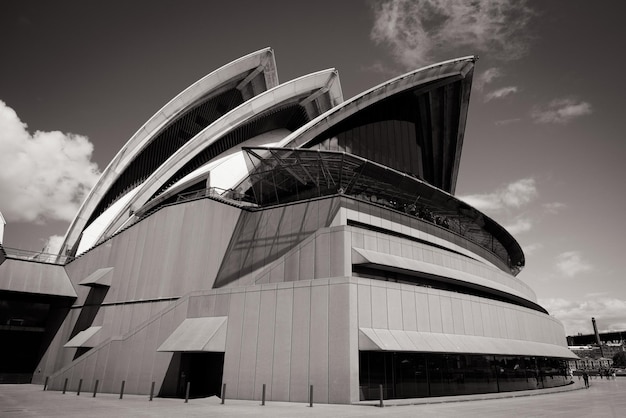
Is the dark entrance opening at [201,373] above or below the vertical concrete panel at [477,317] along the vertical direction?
below

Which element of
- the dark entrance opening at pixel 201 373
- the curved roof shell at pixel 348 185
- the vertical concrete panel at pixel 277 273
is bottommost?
the dark entrance opening at pixel 201 373

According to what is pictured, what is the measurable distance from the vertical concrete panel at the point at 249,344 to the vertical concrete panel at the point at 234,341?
0.22 metres

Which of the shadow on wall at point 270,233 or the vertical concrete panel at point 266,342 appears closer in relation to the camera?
the vertical concrete panel at point 266,342

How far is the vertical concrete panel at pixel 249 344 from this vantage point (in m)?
17.3

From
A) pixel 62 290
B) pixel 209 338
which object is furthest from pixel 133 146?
pixel 209 338

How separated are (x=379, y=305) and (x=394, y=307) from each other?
3.29ft

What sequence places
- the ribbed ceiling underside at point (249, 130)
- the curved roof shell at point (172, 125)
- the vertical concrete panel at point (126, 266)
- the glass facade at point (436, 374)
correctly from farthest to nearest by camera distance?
1. the curved roof shell at point (172, 125)
2. the ribbed ceiling underside at point (249, 130)
3. the vertical concrete panel at point (126, 266)
4. the glass facade at point (436, 374)

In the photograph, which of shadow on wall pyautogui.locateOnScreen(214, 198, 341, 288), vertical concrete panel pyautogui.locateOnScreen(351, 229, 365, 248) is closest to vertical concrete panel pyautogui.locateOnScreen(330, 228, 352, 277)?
vertical concrete panel pyautogui.locateOnScreen(351, 229, 365, 248)

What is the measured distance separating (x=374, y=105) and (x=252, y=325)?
2917 centimetres

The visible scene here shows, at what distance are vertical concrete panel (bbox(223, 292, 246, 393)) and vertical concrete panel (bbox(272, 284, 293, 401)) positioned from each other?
6.48 feet

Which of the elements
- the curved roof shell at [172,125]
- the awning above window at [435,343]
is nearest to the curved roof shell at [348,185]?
the awning above window at [435,343]

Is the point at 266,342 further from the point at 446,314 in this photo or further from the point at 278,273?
the point at 446,314

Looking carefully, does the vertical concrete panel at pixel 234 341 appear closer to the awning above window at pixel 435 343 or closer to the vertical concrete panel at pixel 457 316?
the awning above window at pixel 435 343

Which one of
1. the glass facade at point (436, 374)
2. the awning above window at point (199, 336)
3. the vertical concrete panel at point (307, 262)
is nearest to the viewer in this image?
the glass facade at point (436, 374)
